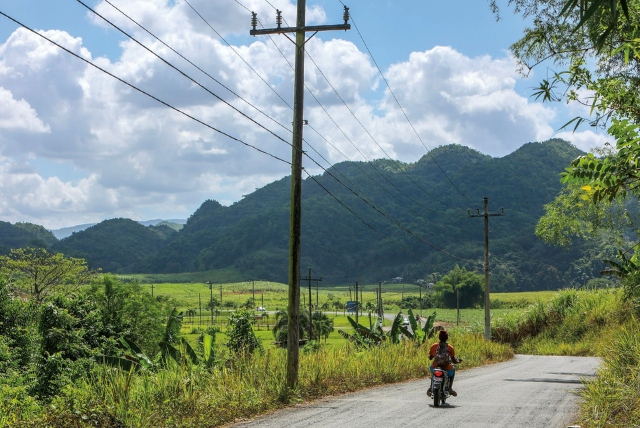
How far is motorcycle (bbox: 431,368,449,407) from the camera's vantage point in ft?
49.4

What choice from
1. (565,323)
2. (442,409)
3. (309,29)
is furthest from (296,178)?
(565,323)

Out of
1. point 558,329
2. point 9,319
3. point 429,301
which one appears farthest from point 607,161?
point 429,301

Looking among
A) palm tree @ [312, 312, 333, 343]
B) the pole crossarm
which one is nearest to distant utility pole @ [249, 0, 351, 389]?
the pole crossarm

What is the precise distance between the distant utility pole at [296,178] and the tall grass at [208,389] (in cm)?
63

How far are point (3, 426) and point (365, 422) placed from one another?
6.31 meters

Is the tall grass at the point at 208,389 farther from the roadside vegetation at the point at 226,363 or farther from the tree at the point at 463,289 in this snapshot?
the tree at the point at 463,289

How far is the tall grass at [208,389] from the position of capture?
11398mm

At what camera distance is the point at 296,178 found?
17891mm

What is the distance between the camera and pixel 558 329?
2037 inches

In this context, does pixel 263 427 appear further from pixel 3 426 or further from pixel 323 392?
pixel 323 392

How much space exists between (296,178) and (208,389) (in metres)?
6.34

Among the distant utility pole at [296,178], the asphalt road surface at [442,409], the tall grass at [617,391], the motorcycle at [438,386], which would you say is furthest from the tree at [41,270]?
the tall grass at [617,391]

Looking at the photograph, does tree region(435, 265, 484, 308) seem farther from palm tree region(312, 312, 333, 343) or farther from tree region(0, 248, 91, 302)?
tree region(0, 248, 91, 302)

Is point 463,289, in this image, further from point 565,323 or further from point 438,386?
point 438,386
